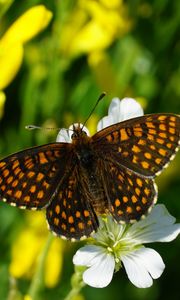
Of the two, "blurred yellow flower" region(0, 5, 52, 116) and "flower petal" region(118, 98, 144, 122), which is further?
"blurred yellow flower" region(0, 5, 52, 116)

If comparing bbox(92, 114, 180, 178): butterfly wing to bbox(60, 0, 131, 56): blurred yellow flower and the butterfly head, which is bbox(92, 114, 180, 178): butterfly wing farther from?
bbox(60, 0, 131, 56): blurred yellow flower

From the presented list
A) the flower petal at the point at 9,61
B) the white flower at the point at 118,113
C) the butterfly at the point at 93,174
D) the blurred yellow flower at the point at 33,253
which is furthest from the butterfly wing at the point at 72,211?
the blurred yellow flower at the point at 33,253

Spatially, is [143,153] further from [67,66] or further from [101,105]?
[67,66]

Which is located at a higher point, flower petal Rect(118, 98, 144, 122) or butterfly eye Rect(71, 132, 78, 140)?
butterfly eye Rect(71, 132, 78, 140)

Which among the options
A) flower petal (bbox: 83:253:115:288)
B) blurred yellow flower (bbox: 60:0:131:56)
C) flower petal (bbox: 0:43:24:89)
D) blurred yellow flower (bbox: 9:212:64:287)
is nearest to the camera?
flower petal (bbox: 83:253:115:288)

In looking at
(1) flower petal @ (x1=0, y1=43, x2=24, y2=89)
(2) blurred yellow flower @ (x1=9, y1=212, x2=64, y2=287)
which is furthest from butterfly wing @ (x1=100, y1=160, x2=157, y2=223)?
(2) blurred yellow flower @ (x1=9, y1=212, x2=64, y2=287)

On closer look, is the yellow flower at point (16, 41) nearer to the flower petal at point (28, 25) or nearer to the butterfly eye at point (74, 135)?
the flower petal at point (28, 25)

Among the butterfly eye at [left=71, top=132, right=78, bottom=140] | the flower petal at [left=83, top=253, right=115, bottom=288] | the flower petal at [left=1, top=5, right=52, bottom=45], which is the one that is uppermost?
the flower petal at [left=1, top=5, right=52, bottom=45]

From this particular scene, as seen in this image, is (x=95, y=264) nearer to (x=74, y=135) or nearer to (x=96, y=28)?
(x=74, y=135)

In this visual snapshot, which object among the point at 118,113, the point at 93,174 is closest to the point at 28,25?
the point at 118,113
